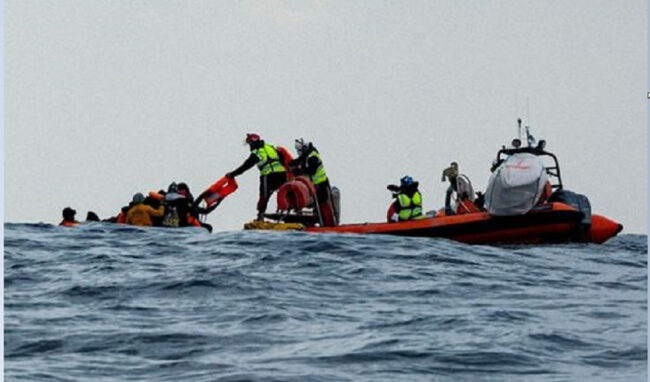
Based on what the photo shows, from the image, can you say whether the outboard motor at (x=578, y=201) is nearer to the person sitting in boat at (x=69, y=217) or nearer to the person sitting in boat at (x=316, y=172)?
the person sitting in boat at (x=316, y=172)

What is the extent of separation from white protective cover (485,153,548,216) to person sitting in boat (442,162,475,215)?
5.21 ft

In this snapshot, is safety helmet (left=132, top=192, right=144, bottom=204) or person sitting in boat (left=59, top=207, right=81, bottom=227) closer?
safety helmet (left=132, top=192, right=144, bottom=204)

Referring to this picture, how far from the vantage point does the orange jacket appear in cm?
1252

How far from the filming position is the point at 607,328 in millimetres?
6848

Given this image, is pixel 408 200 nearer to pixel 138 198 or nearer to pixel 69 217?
pixel 138 198

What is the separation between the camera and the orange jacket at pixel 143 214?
41.1 feet

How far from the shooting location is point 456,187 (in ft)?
45.2

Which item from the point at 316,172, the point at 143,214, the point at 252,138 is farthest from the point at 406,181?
the point at 143,214

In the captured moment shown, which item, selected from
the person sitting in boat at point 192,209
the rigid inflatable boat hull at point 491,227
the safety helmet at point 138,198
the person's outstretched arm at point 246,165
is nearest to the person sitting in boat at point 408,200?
the rigid inflatable boat hull at point 491,227

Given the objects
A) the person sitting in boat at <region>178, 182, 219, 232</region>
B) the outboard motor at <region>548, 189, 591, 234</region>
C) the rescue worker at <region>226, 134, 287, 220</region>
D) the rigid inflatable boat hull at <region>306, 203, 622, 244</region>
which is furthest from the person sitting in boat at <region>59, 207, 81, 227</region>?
the outboard motor at <region>548, 189, 591, 234</region>

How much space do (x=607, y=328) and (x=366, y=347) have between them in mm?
1563

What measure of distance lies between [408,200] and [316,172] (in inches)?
40.8

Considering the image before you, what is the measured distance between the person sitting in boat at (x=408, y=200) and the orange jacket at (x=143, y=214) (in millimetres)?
2437

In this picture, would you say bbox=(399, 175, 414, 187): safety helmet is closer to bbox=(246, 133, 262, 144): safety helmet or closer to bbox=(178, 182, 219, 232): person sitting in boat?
bbox=(246, 133, 262, 144): safety helmet
